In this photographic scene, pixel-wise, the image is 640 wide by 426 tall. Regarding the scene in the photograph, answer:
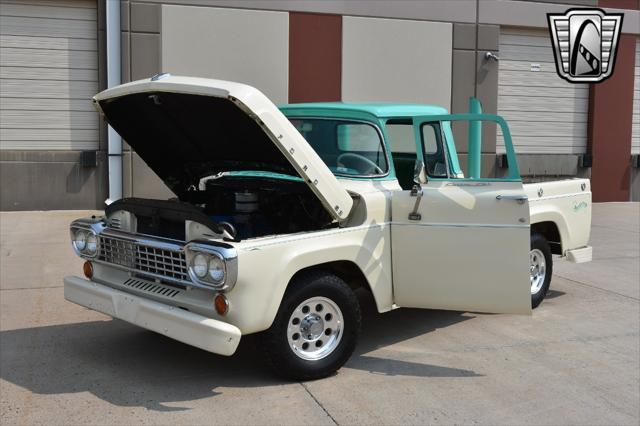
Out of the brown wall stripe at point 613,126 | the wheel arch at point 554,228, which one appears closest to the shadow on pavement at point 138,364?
the wheel arch at point 554,228

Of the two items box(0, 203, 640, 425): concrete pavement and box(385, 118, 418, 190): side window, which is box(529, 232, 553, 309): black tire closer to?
box(0, 203, 640, 425): concrete pavement

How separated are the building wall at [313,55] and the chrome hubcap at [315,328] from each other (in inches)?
368

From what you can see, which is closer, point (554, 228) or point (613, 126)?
point (554, 228)

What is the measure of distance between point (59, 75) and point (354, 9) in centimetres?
601

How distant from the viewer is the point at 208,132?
509cm

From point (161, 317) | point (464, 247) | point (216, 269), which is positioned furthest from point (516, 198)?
point (161, 317)

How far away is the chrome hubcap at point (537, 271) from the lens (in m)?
6.74

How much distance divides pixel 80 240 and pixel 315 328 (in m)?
1.96

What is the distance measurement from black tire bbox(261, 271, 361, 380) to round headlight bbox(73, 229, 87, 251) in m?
1.71

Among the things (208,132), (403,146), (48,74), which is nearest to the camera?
(208,132)

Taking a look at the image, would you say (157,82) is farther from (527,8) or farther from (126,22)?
(527,8)

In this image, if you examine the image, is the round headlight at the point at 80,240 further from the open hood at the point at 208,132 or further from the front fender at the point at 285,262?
the front fender at the point at 285,262

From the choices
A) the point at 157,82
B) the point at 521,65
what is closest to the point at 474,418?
the point at 157,82

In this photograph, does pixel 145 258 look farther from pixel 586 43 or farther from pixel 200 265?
pixel 586 43
